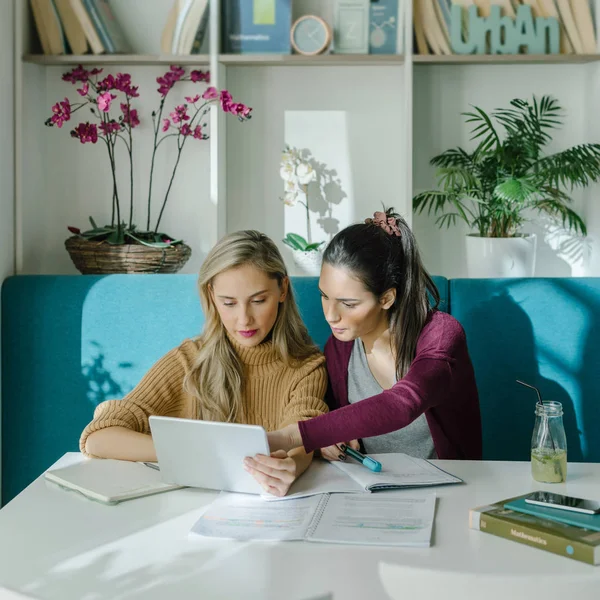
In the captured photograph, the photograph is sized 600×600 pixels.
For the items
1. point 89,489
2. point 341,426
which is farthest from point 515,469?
point 89,489

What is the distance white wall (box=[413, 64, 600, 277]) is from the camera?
301 cm

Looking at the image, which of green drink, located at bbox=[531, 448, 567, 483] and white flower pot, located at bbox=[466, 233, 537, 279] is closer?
green drink, located at bbox=[531, 448, 567, 483]

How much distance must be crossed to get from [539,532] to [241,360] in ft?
3.27

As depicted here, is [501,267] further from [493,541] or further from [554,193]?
[493,541]

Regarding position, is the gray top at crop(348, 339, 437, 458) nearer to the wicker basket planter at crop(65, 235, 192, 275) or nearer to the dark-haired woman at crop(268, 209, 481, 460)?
the dark-haired woman at crop(268, 209, 481, 460)

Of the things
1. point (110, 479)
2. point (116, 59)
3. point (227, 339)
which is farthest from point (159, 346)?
point (116, 59)

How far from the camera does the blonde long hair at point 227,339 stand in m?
1.96

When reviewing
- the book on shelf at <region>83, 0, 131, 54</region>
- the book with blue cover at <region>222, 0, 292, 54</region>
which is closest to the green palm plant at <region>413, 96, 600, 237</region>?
the book with blue cover at <region>222, 0, 292, 54</region>

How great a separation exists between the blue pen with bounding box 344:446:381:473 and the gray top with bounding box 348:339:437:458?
38 cm

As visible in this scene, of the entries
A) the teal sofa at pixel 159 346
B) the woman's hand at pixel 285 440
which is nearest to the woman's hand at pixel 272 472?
the woman's hand at pixel 285 440

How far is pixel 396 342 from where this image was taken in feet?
6.38

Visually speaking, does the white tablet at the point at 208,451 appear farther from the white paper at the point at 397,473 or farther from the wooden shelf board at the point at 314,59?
the wooden shelf board at the point at 314,59

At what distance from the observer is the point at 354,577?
110cm

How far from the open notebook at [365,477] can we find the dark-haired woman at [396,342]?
0.38 feet
